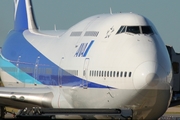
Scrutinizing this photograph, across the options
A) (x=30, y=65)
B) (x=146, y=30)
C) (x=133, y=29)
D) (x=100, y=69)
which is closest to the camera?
(x=100, y=69)

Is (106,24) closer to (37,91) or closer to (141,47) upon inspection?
(141,47)

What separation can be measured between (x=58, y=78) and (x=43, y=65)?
3.28m

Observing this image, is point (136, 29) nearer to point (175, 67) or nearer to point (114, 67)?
point (114, 67)

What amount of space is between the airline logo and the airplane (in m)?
0.06

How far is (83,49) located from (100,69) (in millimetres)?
2988

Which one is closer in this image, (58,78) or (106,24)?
(106,24)

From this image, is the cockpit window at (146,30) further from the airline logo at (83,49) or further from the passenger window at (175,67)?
the passenger window at (175,67)

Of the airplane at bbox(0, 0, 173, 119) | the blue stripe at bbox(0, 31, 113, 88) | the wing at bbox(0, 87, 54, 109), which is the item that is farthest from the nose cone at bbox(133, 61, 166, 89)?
the wing at bbox(0, 87, 54, 109)

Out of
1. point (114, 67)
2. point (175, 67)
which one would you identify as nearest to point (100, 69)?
point (114, 67)

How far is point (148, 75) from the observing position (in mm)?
32031

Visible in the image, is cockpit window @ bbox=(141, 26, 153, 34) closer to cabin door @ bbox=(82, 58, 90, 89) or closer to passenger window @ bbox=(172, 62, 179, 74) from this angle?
cabin door @ bbox=(82, 58, 90, 89)

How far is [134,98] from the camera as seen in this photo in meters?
33.2

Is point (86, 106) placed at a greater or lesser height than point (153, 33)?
lesser

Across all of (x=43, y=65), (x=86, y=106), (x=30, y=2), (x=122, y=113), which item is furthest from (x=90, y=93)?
(x=30, y=2)
